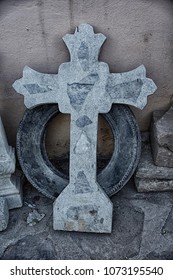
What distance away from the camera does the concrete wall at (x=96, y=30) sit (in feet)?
8.63

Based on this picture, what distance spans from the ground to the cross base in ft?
0.28

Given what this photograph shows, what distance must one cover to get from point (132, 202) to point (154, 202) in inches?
7.7

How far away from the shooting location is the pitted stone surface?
9.36ft

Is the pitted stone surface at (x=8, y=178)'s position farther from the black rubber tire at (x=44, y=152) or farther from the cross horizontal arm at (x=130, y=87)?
the cross horizontal arm at (x=130, y=87)

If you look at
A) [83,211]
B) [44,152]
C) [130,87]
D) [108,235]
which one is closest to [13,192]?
[44,152]

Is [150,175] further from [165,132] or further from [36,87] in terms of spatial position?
[36,87]

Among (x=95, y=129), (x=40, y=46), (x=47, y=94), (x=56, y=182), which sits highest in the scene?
(x=40, y=46)

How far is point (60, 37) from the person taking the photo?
2.76 metres

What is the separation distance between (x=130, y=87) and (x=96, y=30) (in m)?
0.53

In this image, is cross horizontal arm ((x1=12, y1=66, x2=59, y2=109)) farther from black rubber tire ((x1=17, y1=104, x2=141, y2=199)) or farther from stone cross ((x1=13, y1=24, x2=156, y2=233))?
black rubber tire ((x1=17, y1=104, x2=141, y2=199))

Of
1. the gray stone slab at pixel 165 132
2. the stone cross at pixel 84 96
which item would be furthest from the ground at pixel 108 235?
the gray stone slab at pixel 165 132
